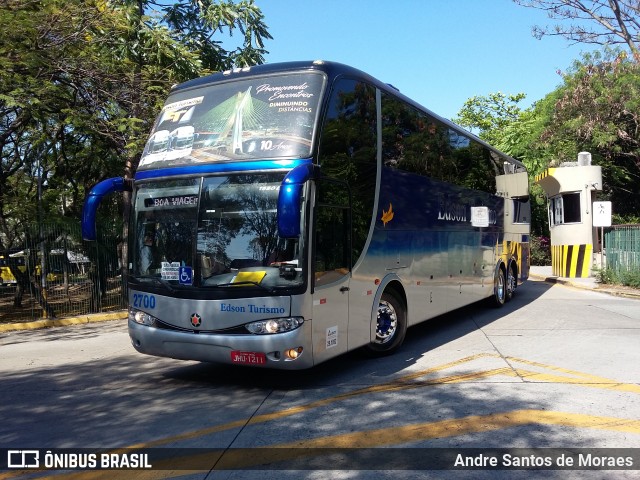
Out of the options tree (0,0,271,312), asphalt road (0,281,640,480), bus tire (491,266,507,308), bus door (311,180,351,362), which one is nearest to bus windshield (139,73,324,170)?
bus door (311,180,351,362)

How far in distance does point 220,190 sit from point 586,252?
17338mm

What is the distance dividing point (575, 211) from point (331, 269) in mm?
16575

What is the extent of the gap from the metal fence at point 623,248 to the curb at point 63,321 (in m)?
14.9

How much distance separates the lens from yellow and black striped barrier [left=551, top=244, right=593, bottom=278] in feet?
64.4

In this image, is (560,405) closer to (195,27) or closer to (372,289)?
(372,289)

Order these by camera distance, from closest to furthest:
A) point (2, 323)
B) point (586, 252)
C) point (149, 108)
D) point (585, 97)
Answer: point (2, 323)
point (149, 108)
point (586, 252)
point (585, 97)

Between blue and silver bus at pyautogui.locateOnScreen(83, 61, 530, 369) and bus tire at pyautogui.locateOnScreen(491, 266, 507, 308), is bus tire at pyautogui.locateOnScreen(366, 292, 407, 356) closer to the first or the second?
blue and silver bus at pyautogui.locateOnScreen(83, 61, 530, 369)

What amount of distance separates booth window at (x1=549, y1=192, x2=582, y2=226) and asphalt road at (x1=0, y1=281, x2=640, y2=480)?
460 inches

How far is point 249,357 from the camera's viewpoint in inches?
229

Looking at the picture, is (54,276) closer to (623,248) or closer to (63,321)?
(63,321)

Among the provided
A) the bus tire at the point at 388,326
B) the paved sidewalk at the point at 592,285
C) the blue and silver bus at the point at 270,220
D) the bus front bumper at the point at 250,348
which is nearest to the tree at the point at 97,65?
the blue and silver bus at the point at 270,220

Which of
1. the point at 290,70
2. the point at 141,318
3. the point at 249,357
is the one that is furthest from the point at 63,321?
the point at 290,70

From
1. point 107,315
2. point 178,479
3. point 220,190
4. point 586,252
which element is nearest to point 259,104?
point 220,190

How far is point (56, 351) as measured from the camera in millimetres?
9578
